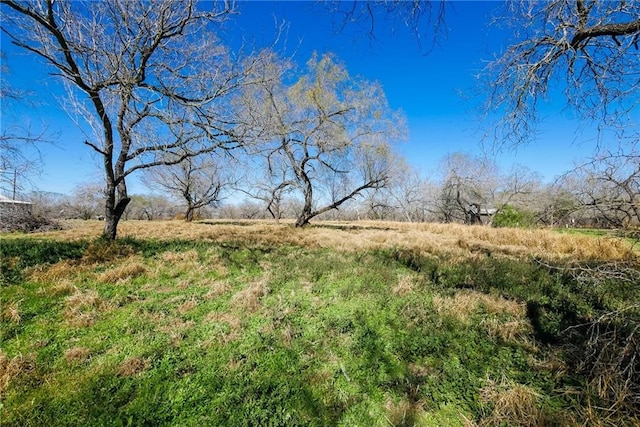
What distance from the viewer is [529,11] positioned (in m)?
3.22

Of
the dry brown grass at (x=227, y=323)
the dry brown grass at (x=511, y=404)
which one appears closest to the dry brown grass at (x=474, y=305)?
the dry brown grass at (x=511, y=404)

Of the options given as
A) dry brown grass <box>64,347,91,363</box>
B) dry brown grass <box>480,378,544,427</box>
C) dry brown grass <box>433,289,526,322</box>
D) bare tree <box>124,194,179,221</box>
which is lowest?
dry brown grass <box>480,378,544,427</box>

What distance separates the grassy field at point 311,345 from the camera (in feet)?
8.29

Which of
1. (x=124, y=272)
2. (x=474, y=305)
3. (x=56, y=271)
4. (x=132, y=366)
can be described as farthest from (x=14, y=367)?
(x=474, y=305)

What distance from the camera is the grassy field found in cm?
253

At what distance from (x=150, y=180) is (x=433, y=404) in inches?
1252

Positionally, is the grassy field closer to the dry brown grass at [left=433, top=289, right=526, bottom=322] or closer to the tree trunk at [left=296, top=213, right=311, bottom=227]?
the dry brown grass at [left=433, top=289, right=526, bottom=322]

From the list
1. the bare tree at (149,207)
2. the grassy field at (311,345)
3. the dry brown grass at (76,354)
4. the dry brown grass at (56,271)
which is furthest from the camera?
the bare tree at (149,207)

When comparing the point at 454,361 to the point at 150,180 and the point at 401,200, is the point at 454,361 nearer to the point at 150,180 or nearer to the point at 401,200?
the point at 150,180

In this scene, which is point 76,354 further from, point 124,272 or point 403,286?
point 403,286

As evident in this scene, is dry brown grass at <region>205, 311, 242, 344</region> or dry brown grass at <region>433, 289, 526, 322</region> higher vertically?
dry brown grass at <region>433, 289, 526, 322</region>

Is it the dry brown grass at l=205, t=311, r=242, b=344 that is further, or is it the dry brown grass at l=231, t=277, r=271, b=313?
the dry brown grass at l=231, t=277, r=271, b=313

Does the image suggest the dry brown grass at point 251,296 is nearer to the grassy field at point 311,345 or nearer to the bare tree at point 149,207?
the grassy field at point 311,345

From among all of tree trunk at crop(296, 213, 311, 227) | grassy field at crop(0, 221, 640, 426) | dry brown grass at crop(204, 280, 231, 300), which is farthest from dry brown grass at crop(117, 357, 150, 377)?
tree trunk at crop(296, 213, 311, 227)
